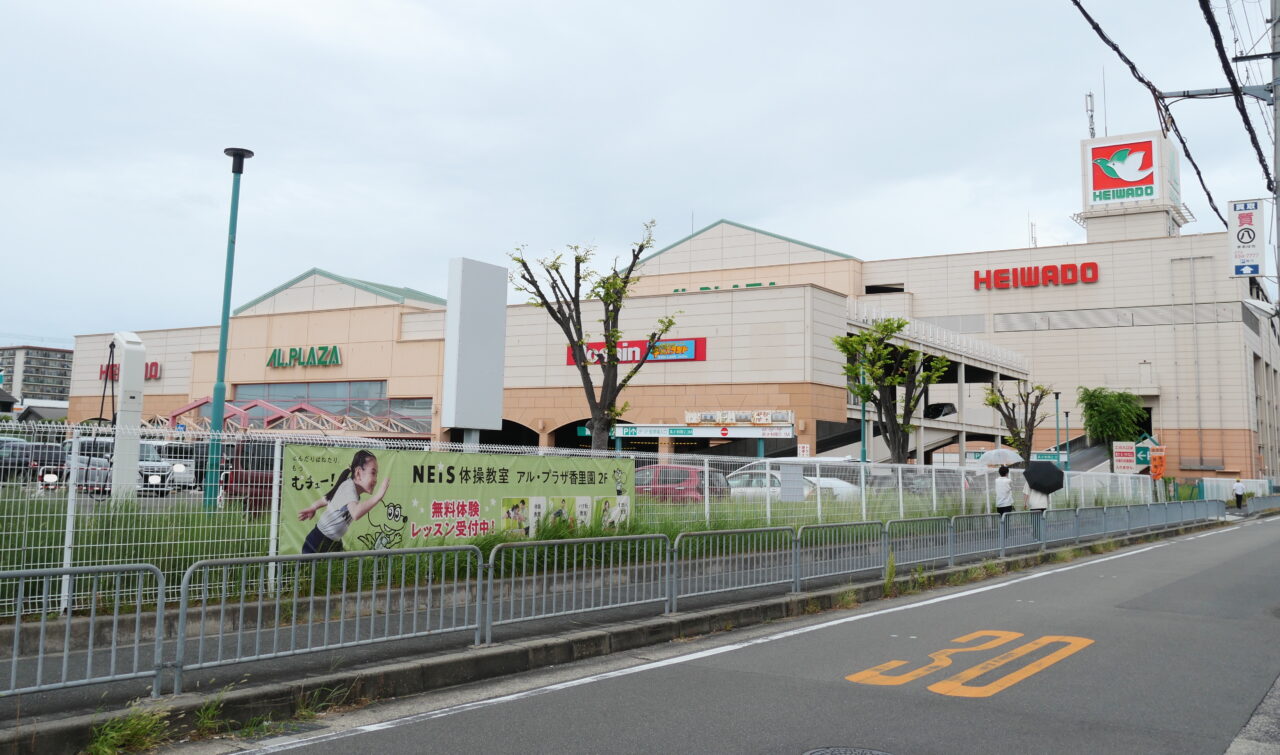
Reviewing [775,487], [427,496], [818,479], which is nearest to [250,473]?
[427,496]

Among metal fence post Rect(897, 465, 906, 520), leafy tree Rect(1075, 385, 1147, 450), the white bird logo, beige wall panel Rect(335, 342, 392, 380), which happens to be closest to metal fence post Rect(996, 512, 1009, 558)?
metal fence post Rect(897, 465, 906, 520)

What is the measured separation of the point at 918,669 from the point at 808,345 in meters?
37.0

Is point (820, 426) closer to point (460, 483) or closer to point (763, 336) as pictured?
point (763, 336)

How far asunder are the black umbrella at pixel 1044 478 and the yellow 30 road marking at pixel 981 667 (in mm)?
11873

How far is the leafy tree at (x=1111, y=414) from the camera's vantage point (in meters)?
66.5

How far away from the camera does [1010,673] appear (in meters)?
7.97

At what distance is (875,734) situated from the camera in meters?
5.99

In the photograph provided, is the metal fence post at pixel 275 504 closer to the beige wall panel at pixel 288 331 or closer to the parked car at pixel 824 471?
the parked car at pixel 824 471

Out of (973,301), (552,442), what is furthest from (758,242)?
(552,442)

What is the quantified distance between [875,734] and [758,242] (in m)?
73.3

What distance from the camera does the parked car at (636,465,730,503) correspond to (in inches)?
574

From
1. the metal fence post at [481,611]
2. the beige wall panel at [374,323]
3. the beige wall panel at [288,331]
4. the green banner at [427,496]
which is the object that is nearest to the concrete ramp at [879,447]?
the beige wall panel at [374,323]

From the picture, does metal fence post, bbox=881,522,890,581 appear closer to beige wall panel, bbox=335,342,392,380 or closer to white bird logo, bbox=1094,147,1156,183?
beige wall panel, bbox=335,342,392,380

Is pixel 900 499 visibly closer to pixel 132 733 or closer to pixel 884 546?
pixel 884 546
